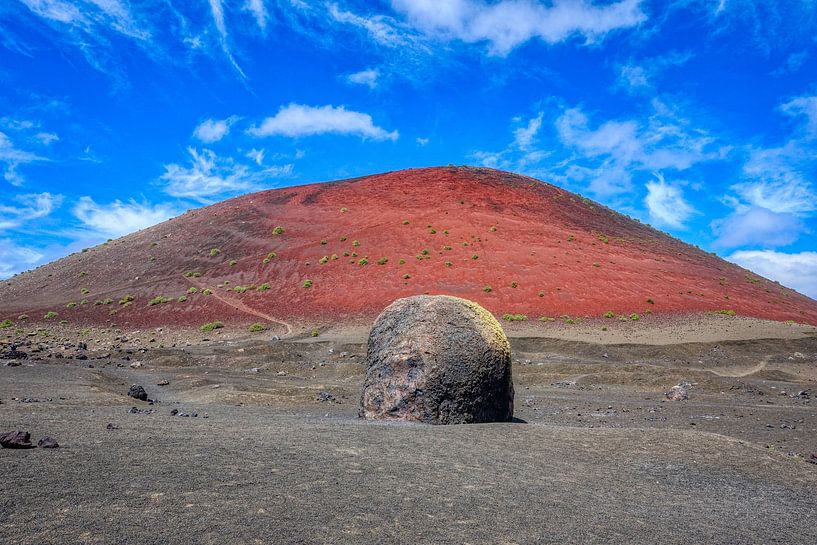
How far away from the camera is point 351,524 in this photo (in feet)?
14.6

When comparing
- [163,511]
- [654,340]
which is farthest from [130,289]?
[163,511]

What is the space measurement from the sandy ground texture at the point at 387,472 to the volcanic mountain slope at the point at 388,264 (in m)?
24.1

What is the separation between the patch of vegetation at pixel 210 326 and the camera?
3508cm

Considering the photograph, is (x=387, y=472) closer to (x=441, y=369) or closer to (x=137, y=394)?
(x=441, y=369)

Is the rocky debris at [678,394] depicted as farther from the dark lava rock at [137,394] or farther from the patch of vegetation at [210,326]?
the patch of vegetation at [210,326]

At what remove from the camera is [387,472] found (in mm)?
6074

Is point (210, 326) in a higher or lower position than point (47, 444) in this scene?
higher

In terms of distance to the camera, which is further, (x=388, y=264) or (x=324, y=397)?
(x=388, y=264)

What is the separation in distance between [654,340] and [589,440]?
22069mm

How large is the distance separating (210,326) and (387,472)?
105ft

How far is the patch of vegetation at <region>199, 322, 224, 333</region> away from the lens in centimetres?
3508

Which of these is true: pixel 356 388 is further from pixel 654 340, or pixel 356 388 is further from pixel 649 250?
pixel 649 250

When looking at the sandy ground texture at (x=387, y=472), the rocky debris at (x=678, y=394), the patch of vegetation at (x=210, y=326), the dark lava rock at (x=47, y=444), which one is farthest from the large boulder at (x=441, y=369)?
the patch of vegetation at (x=210, y=326)

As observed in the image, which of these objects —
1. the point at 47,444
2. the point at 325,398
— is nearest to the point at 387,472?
the point at 47,444
